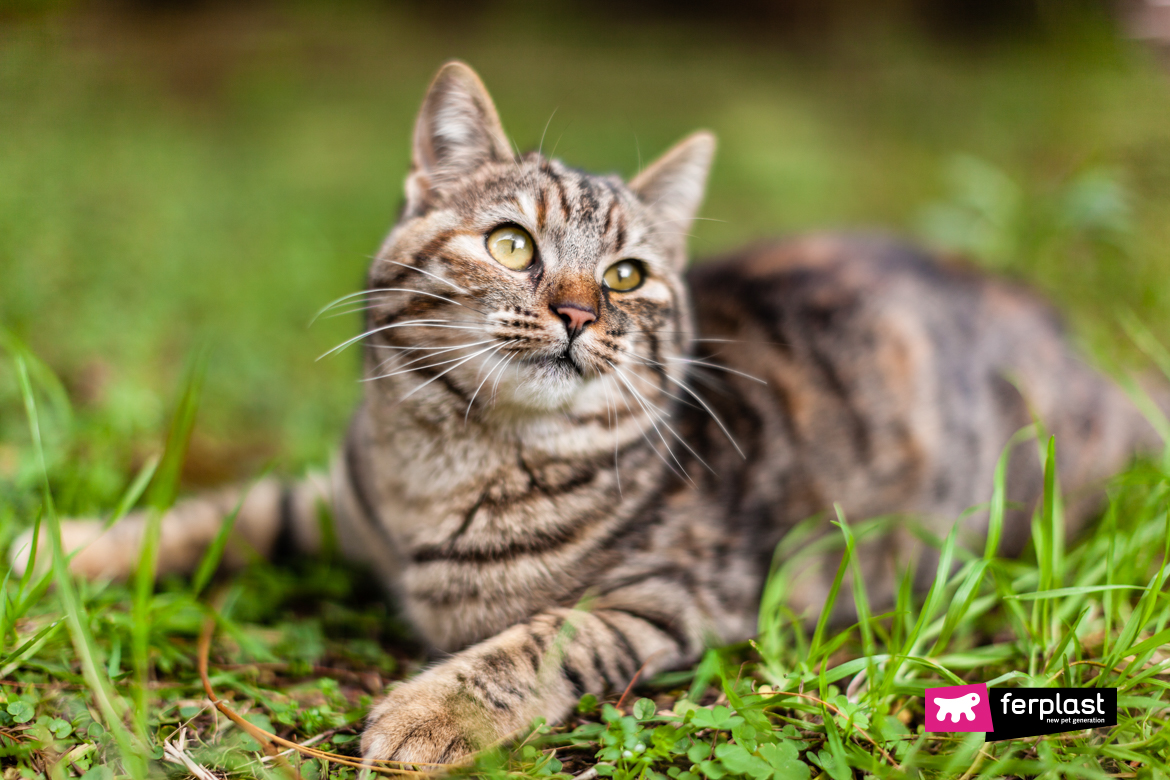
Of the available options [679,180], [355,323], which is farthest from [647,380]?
[355,323]

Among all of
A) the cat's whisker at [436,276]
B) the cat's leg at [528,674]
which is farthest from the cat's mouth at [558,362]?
the cat's leg at [528,674]

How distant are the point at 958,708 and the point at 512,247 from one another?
4.76ft

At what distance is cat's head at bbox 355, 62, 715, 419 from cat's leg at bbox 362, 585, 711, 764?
549 mm

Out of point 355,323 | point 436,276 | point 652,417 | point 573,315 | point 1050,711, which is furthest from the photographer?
point 355,323

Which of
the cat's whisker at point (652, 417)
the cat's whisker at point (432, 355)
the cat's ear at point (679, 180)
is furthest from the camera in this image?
the cat's ear at point (679, 180)

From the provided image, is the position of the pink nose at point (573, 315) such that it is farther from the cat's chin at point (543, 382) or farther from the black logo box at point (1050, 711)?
the black logo box at point (1050, 711)

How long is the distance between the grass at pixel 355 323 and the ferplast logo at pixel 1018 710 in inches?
1.3

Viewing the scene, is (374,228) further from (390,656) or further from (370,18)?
(370,18)

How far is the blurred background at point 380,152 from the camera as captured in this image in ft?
10.4

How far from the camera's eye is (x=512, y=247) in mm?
1825

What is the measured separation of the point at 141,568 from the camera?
1.44 meters

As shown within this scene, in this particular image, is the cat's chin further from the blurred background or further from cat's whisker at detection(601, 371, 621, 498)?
the blurred background

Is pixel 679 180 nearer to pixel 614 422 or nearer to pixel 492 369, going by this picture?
pixel 614 422

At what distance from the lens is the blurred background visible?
3.16 metres
